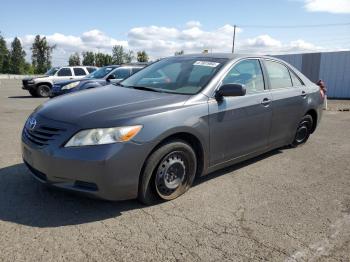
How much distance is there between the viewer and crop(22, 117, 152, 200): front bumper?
3176mm

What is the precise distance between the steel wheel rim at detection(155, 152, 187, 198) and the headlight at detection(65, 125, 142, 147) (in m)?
0.58

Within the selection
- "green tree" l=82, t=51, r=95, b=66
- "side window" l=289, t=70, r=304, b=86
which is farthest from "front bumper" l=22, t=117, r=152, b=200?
"green tree" l=82, t=51, r=95, b=66

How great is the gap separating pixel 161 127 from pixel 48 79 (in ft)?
53.8

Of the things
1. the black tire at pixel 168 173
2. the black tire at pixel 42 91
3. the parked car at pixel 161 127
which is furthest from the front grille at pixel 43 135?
the black tire at pixel 42 91

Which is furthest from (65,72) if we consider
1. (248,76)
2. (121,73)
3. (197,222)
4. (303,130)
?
(197,222)

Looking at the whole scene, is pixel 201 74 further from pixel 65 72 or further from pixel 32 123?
pixel 65 72

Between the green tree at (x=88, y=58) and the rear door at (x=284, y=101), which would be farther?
the green tree at (x=88, y=58)

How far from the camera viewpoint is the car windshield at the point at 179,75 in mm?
4247

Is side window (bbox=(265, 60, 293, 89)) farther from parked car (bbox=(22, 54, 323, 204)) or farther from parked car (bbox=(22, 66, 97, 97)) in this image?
parked car (bbox=(22, 66, 97, 97))

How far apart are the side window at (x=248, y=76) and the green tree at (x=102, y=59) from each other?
80518 mm

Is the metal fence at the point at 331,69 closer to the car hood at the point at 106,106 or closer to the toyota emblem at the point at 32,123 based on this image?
the car hood at the point at 106,106

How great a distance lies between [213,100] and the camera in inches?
161

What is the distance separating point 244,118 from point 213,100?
605mm

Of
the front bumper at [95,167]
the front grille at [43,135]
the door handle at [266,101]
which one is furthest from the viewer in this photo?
the door handle at [266,101]
